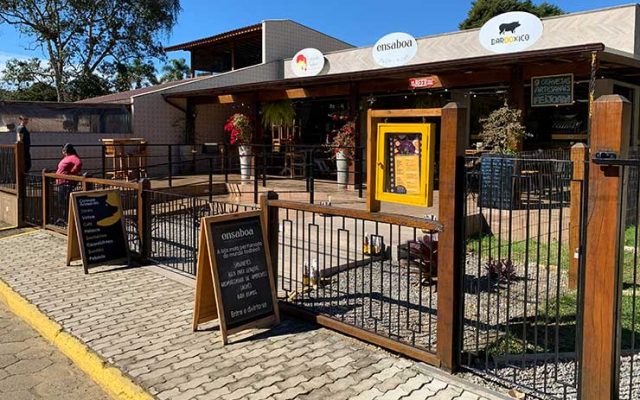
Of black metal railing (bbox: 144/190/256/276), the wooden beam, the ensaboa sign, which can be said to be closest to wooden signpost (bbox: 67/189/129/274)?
black metal railing (bbox: 144/190/256/276)

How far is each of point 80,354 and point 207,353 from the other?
107 cm

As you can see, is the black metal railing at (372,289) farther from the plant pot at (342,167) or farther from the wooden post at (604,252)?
the plant pot at (342,167)

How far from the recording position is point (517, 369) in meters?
4.11

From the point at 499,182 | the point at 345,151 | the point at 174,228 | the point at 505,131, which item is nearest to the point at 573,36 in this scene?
the point at 505,131

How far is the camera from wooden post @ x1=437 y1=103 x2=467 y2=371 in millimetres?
3918

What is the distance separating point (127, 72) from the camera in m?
41.0

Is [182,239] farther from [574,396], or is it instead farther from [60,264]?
[574,396]

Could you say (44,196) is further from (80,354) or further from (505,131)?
(505,131)

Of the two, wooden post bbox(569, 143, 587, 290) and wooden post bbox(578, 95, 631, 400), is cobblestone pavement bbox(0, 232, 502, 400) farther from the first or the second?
wooden post bbox(569, 143, 587, 290)

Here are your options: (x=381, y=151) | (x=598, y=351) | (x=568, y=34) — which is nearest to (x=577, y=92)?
(x=568, y=34)

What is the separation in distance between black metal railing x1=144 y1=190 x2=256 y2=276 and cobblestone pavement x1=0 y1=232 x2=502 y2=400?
974 millimetres

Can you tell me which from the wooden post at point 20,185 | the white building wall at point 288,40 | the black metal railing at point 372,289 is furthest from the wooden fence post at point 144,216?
the white building wall at point 288,40

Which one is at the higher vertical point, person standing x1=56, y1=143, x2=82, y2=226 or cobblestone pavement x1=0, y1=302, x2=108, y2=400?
person standing x1=56, y1=143, x2=82, y2=226

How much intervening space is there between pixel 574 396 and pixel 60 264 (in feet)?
21.7
